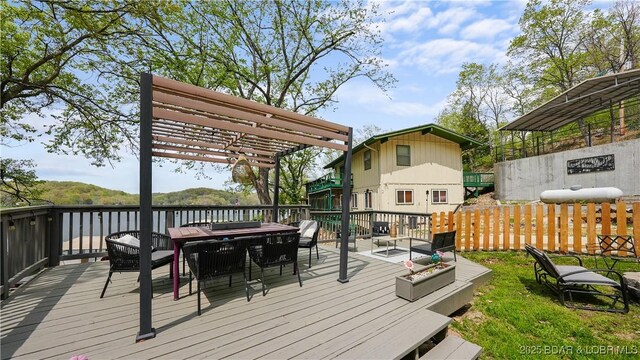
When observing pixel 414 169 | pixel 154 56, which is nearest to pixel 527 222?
pixel 414 169

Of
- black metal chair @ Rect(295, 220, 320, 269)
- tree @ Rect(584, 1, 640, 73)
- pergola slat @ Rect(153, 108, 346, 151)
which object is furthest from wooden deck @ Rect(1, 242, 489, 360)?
tree @ Rect(584, 1, 640, 73)

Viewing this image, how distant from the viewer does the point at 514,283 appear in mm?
4559

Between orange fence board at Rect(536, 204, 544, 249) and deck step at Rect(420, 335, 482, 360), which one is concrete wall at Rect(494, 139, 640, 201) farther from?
deck step at Rect(420, 335, 482, 360)

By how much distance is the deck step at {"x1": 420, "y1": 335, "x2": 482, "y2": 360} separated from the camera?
2.40 meters

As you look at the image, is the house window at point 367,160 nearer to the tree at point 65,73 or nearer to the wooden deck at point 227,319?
the wooden deck at point 227,319

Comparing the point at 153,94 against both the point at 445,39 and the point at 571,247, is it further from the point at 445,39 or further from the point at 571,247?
the point at 445,39

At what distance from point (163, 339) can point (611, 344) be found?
490 cm

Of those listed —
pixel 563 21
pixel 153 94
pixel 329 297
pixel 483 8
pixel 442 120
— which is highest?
pixel 563 21

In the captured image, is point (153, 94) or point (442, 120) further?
point (442, 120)

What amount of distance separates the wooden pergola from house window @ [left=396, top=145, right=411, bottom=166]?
10.5m

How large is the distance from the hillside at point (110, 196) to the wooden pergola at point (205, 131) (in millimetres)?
2250

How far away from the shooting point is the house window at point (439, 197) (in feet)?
50.0

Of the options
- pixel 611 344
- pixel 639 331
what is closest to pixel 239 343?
pixel 611 344

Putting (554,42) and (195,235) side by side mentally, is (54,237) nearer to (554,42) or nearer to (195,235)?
(195,235)
